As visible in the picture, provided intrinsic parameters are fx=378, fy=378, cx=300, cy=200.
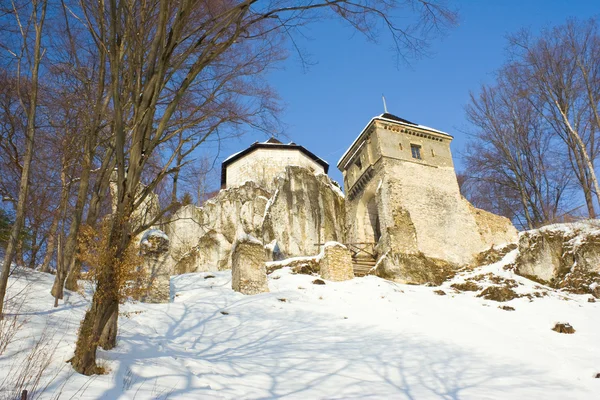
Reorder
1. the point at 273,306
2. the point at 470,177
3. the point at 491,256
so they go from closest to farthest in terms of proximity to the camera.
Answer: the point at 273,306, the point at 491,256, the point at 470,177

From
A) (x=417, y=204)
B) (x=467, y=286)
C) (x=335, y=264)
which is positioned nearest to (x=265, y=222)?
(x=417, y=204)

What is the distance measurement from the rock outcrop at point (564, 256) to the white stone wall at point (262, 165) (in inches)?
640

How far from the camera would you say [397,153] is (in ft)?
68.4

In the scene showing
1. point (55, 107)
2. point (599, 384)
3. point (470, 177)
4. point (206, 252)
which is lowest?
point (599, 384)

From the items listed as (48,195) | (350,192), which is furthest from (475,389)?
(350,192)

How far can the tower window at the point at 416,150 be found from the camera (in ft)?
70.7

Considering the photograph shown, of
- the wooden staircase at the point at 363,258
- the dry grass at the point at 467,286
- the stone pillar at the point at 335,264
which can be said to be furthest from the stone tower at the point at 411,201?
the stone pillar at the point at 335,264

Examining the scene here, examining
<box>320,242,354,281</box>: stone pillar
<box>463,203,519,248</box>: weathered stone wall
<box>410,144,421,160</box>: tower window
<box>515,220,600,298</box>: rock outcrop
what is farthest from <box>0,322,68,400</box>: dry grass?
<box>463,203,519,248</box>: weathered stone wall

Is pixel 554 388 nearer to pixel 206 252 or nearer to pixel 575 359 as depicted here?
pixel 575 359

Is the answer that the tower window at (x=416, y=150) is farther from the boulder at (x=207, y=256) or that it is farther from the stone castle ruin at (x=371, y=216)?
the boulder at (x=207, y=256)

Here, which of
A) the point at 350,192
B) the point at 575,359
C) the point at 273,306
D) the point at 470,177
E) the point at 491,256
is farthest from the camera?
the point at 350,192

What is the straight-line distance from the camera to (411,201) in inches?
770

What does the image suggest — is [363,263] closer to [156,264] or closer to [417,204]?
[417,204]

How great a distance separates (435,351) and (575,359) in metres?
2.36
